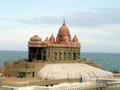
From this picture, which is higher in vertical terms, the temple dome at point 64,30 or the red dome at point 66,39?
the temple dome at point 64,30

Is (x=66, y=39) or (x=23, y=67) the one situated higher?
(x=66, y=39)

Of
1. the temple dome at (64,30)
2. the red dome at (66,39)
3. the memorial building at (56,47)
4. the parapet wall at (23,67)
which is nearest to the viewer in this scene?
the parapet wall at (23,67)

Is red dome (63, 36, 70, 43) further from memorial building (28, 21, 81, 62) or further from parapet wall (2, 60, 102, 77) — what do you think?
parapet wall (2, 60, 102, 77)

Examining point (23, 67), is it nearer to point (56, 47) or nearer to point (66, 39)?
point (56, 47)

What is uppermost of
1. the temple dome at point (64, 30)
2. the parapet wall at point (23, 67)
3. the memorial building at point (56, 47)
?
the temple dome at point (64, 30)

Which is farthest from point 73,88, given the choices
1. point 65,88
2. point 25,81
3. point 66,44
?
point 66,44

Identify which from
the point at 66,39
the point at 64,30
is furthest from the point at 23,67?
the point at 64,30

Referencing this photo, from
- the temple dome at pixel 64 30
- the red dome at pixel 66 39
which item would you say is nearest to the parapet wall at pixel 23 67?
the red dome at pixel 66 39

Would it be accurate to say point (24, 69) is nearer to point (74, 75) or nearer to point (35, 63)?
Answer: point (35, 63)

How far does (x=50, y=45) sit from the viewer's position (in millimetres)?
105312

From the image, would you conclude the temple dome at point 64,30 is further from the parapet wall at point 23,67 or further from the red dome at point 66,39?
the parapet wall at point 23,67

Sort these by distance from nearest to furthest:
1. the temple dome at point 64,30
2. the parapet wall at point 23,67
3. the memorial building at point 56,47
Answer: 1. the parapet wall at point 23,67
2. the memorial building at point 56,47
3. the temple dome at point 64,30

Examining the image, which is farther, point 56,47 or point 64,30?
point 64,30

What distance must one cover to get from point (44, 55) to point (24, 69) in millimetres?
13282
